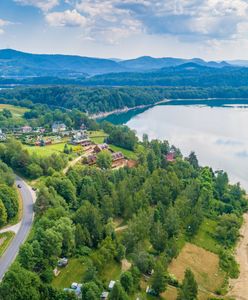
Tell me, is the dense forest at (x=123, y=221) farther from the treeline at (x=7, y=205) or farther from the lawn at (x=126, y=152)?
the lawn at (x=126, y=152)

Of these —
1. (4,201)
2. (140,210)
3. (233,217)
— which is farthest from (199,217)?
(4,201)

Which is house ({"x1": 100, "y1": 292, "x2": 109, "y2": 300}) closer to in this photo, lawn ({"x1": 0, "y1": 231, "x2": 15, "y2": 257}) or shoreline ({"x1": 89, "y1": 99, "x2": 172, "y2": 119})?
lawn ({"x1": 0, "y1": 231, "x2": 15, "y2": 257})

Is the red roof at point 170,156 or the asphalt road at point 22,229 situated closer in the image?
the asphalt road at point 22,229

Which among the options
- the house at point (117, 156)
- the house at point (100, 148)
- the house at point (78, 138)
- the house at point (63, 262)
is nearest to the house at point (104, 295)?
the house at point (63, 262)

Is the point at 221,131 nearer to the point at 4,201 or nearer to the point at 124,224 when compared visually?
the point at 124,224

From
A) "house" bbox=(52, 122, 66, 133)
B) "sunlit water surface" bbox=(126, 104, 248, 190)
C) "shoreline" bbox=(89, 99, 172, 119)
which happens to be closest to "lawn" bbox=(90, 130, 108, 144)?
"house" bbox=(52, 122, 66, 133)

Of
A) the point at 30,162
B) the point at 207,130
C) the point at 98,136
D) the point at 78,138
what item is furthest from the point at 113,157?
the point at 207,130
